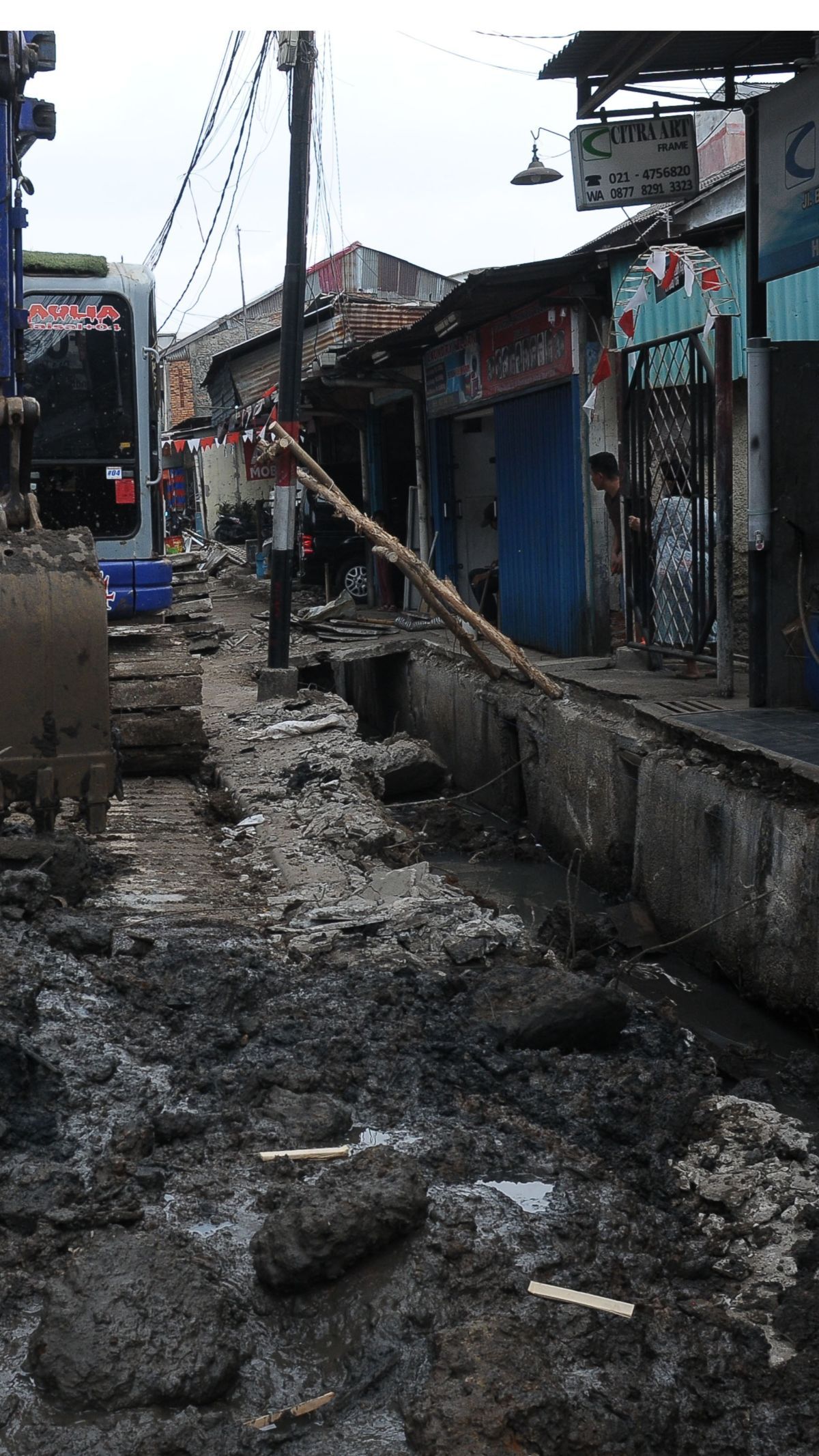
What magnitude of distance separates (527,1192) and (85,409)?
639 centimetres

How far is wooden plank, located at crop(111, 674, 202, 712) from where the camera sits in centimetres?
803

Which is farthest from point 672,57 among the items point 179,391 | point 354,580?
point 179,391

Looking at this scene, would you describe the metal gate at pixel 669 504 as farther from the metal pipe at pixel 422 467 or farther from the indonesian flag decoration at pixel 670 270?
the metal pipe at pixel 422 467

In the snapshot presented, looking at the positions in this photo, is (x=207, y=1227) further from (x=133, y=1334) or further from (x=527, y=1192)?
(x=527, y=1192)

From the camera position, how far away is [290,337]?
11492 mm

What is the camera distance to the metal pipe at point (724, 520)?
26.3 ft

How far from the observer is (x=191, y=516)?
43.3 meters

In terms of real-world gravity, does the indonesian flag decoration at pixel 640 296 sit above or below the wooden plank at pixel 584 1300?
above

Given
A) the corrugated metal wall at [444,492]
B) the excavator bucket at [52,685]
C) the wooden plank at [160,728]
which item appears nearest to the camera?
the excavator bucket at [52,685]

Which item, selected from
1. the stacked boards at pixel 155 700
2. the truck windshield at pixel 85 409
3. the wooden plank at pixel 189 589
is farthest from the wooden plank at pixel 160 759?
the wooden plank at pixel 189 589

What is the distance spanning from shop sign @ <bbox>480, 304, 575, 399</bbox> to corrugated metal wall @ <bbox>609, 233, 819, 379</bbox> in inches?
24.1

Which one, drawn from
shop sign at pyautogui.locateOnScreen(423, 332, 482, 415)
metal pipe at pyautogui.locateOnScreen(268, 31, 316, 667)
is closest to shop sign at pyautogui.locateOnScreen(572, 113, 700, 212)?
metal pipe at pyautogui.locateOnScreen(268, 31, 316, 667)

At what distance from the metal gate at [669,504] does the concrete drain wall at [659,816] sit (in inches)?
40.8

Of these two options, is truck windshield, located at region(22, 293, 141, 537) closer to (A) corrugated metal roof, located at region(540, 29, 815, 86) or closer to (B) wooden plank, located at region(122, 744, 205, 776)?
(B) wooden plank, located at region(122, 744, 205, 776)
